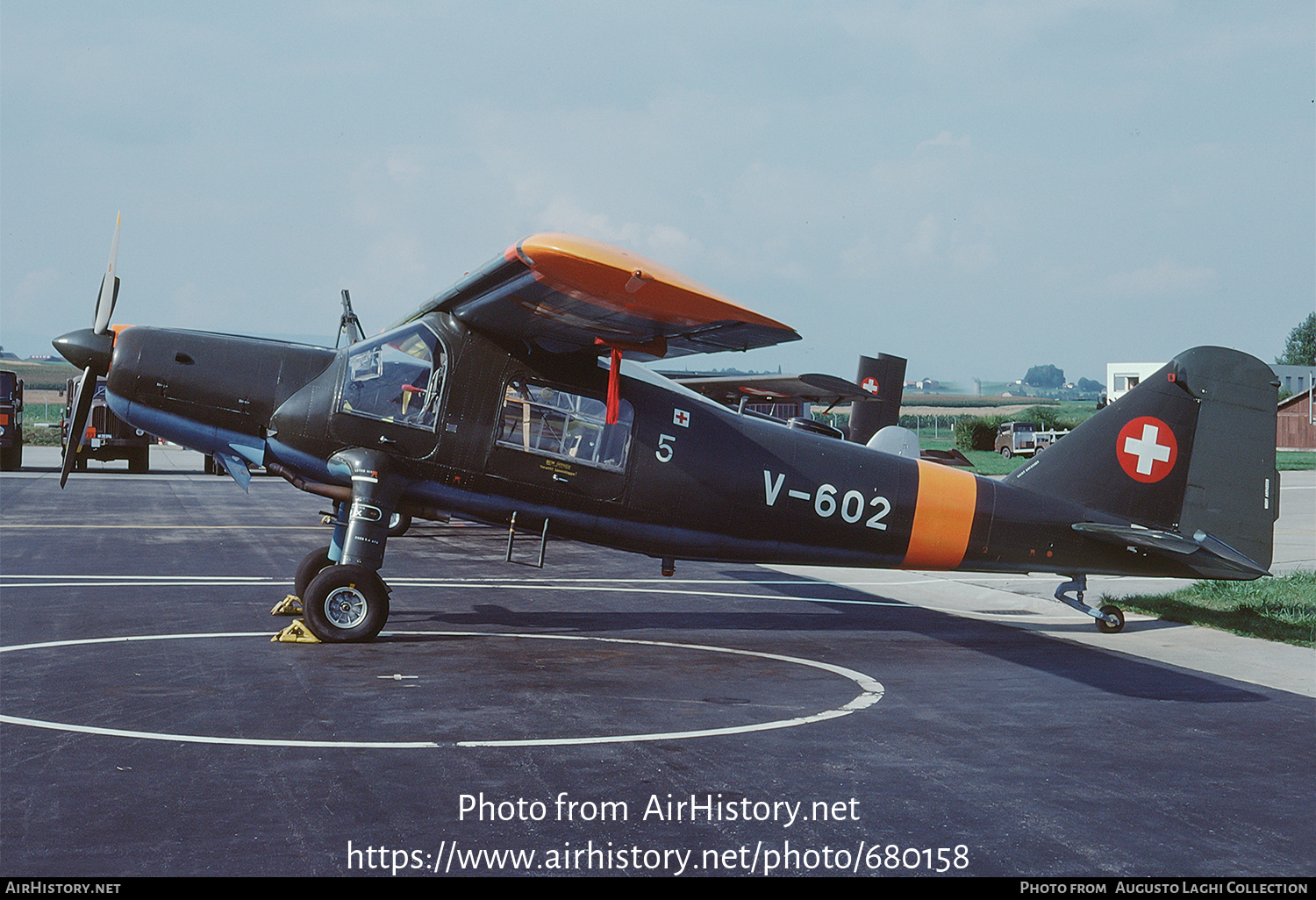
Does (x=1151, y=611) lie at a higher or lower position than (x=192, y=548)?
higher

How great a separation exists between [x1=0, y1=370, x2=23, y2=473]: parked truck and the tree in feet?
543

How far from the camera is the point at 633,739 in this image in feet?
23.9

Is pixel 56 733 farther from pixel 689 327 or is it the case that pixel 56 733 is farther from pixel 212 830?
pixel 689 327

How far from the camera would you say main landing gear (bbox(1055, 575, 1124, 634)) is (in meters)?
12.2

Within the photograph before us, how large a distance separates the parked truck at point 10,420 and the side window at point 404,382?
27.9 m

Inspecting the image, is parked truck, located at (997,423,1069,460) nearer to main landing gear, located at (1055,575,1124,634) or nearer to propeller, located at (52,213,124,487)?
main landing gear, located at (1055,575,1124,634)

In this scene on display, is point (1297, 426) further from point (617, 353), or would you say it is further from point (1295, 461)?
point (617, 353)

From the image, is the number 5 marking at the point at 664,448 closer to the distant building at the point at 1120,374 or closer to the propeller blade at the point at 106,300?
the propeller blade at the point at 106,300

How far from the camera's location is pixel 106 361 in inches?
435

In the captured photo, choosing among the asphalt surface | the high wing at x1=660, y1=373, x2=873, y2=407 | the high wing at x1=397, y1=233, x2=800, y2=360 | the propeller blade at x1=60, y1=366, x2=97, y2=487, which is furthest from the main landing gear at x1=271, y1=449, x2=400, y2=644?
the high wing at x1=660, y1=373, x2=873, y2=407

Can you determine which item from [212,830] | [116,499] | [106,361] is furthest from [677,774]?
[116,499]

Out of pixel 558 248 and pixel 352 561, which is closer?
pixel 558 248

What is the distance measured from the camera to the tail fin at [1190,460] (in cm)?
1198

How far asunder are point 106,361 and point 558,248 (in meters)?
5.30
